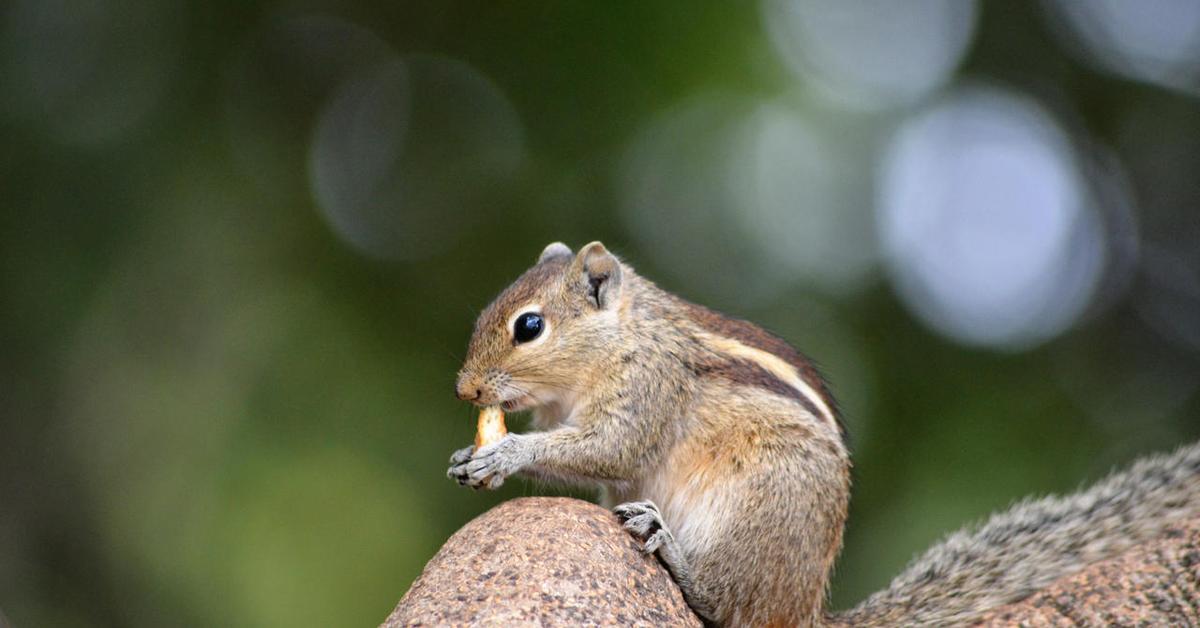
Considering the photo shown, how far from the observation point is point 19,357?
5328mm

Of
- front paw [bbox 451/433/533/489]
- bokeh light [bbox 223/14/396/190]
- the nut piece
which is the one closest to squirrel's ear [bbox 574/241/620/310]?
the nut piece

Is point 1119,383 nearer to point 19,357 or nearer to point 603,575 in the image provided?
point 603,575

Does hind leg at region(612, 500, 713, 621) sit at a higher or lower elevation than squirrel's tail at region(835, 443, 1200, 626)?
lower

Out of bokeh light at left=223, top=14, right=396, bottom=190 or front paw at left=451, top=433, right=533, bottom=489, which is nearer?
front paw at left=451, top=433, right=533, bottom=489

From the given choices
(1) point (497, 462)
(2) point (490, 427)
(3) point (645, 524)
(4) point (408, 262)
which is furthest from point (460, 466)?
(4) point (408, 262)

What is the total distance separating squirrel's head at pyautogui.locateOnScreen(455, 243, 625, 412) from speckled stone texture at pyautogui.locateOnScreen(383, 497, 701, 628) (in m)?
0.46

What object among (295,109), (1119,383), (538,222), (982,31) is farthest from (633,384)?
(982,31)

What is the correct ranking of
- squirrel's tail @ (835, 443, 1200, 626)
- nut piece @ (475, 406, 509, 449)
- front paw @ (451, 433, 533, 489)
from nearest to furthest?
front paw @ (451, 433, 533, 489), nut piece @ (475, 406, 509, 449), squirrel's tail @ (835, 443, 1200, 626)

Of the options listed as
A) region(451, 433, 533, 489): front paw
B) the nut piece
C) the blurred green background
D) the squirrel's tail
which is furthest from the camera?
the blurred green background

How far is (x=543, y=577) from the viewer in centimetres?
213

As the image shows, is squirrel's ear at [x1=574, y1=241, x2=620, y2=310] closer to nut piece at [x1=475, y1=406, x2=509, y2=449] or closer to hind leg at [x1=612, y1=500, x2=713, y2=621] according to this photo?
nut piece at [x1=475, y1=406, x2=509, y2=449]

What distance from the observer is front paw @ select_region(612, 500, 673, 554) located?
2387 millimetres

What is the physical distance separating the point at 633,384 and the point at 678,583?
0.50 metres

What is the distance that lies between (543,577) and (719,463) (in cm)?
64
